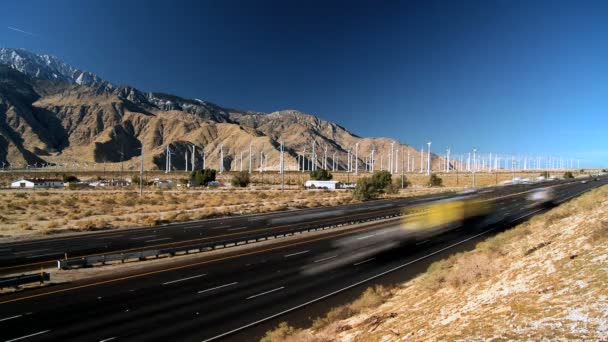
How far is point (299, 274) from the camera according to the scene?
22562mm

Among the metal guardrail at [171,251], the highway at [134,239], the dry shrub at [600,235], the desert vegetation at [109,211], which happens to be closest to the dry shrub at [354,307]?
the dry shrub at [600,235]

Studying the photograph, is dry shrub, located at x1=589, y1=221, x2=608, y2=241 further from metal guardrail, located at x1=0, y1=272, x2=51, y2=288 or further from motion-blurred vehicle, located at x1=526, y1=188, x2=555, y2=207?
motion-blurred vehicle, located at x1=526, y1=188, x2=555, y2=207

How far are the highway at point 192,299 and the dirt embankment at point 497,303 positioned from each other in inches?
103

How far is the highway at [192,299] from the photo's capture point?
47.5ft

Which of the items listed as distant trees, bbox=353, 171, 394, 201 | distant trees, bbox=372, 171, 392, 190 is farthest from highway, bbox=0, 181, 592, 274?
distant trees, bbox=372, 171, 392, 190

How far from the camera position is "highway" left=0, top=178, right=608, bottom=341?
14473 mm

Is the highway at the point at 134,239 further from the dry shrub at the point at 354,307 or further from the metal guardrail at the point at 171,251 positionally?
the dry shrub at the point at 354,307

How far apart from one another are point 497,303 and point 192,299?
1224cm

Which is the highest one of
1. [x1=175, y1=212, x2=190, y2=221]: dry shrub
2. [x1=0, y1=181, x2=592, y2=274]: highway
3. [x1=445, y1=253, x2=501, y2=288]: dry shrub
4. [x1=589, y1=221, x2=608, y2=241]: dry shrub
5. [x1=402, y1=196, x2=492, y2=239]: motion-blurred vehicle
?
[x1=589, y1=221, x2=608, y2=241]: dry shrub

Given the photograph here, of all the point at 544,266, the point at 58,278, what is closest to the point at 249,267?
the point at 58,278

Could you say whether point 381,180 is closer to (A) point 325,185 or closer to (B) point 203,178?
(A) point 325,185

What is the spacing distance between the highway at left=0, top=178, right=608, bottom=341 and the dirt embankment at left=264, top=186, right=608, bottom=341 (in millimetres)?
2608

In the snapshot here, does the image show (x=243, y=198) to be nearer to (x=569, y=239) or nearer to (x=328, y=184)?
(x=328, y=184)

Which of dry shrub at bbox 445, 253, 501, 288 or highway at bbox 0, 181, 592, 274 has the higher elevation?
dry shrub at bbox 445, 253, 501, 288
